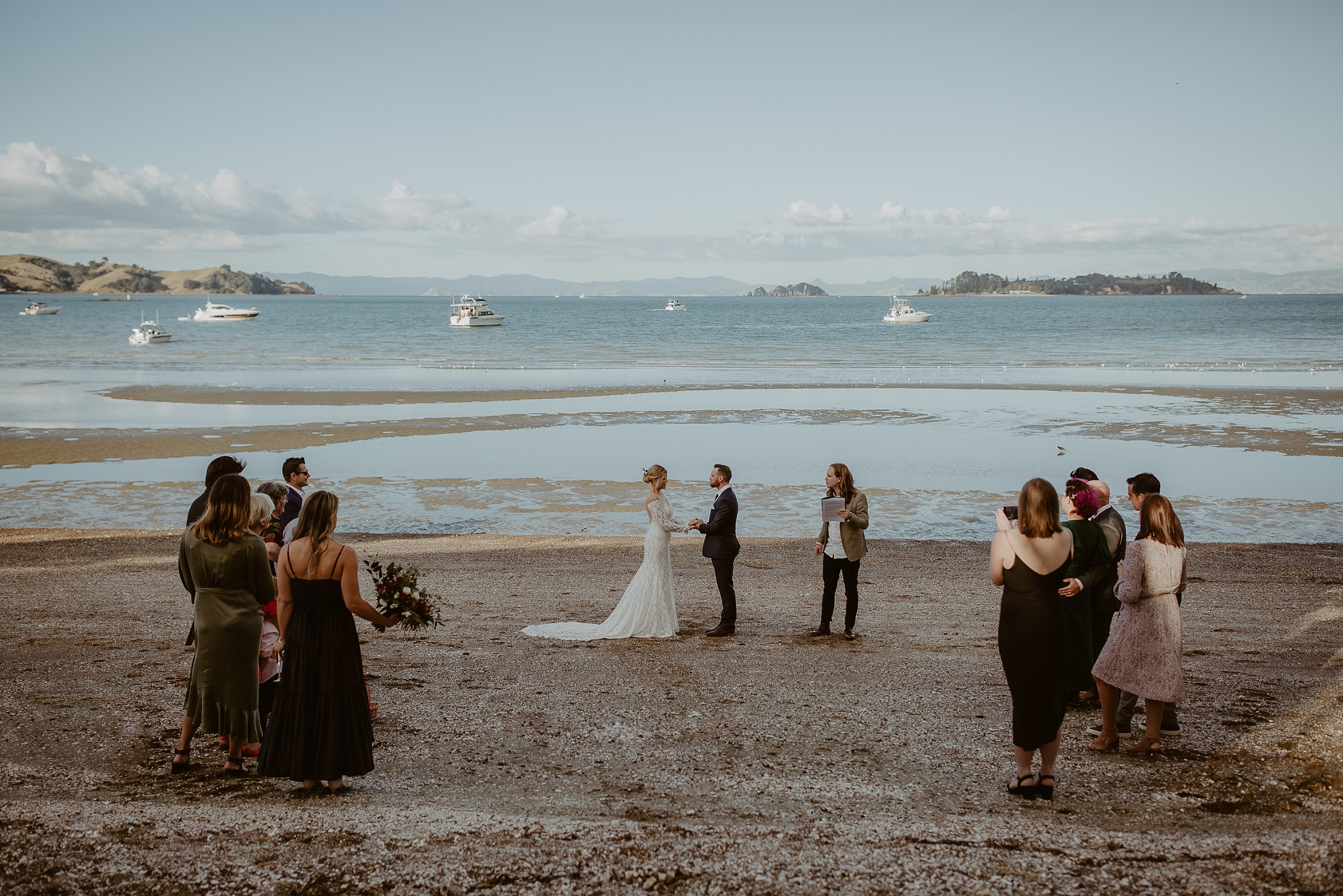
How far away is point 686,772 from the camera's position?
20.4 feet

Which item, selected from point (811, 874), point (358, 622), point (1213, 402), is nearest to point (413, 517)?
point (358, 622)

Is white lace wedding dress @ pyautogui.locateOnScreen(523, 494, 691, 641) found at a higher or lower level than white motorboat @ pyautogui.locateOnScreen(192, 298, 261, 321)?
lower

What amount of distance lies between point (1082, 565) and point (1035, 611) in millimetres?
1725

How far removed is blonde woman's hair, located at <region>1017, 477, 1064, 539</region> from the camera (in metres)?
5.15

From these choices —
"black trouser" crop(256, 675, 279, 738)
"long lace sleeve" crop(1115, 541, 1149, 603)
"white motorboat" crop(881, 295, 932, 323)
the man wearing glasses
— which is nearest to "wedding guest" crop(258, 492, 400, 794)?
"black trouser" crop(256, 675, 279, 738)

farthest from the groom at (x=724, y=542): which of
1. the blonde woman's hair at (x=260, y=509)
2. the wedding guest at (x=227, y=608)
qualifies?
the wedding guest at (x=227, y=608)

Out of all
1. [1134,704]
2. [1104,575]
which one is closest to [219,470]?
[1104,575]

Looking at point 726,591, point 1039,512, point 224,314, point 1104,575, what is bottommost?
point 726,591

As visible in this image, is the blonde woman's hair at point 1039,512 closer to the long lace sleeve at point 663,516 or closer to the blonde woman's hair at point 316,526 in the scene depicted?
the blonde woman's hair at point 316,526

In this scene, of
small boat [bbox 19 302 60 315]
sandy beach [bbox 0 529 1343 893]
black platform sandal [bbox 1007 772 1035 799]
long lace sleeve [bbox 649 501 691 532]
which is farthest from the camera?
small boat [bbox 19 302 60 315]

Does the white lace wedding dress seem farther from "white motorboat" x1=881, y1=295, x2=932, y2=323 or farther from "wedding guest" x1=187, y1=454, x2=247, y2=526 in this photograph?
"white motorboat" x1=881, y1=295, x2=932, y2=323

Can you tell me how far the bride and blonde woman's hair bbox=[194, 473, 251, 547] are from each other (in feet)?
15.3

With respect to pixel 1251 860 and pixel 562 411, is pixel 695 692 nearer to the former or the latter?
pixel 1251 860

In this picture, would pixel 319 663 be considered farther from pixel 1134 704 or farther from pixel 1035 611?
pixel 1134 704
